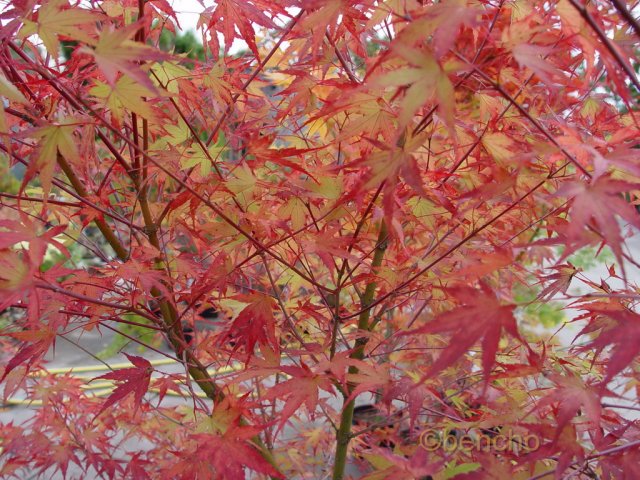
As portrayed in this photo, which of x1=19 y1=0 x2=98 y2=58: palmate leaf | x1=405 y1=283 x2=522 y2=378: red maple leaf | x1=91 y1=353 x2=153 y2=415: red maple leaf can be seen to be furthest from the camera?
x1=91 y1=353 x2=153 y2=415: red maple leaf

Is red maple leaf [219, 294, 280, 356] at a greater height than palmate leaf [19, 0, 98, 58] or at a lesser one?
lesser

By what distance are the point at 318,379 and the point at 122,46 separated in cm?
43

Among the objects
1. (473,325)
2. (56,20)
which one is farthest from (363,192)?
(56,20)

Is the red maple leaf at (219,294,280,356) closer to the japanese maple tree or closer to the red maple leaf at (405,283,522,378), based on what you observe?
the japanese maple tree

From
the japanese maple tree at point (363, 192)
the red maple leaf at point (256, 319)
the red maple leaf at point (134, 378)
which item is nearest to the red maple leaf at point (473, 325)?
the japanese maple tree at point (363, 192)

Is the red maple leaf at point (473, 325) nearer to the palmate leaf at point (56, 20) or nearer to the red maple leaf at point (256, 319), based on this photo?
the red maple leaf at point (256, 319)

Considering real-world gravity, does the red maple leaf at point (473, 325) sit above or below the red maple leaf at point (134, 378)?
above

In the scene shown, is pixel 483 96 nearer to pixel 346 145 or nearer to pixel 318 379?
pixel 346 145

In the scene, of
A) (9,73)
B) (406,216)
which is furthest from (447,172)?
(9,73)

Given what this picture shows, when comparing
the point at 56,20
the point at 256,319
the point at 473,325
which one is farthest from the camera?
the point at 256,319

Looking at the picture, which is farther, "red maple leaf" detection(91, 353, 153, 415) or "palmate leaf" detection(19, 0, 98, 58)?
"red maple leaf" detection(91, 353, 153, 415)

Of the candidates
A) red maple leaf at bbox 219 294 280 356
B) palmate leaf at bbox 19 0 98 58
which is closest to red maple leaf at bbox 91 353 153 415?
red maple leaf at bbox 219 294 280 356

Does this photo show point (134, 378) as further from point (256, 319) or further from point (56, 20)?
point (56, 20)

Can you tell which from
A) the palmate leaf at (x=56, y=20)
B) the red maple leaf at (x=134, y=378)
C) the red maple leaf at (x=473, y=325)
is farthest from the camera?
the red maple leaf at (x=134, y=378)
